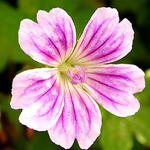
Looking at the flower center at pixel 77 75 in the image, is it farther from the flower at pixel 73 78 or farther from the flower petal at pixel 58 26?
the flower petal at pixel 58 26

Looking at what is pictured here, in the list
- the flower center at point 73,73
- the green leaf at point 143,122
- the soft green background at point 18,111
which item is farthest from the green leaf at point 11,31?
the green leaf at point 143,122

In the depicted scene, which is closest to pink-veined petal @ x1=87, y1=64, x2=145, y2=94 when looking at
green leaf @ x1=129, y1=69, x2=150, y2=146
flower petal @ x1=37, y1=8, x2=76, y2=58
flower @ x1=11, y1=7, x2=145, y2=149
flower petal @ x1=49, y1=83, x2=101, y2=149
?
flower @ x1=11, y1=7, x2=145, y2=149

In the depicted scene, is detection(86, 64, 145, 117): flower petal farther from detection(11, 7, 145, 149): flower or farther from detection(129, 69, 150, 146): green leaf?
detection(129, 69, 150, 146): green leaf

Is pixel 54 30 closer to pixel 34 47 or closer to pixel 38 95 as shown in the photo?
pixel 34 47

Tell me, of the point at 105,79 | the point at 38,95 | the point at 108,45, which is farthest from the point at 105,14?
the point at 38,95

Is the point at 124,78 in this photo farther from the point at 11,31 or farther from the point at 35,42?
the point at 11,31

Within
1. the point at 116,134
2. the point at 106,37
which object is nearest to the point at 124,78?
the point at 106,37
